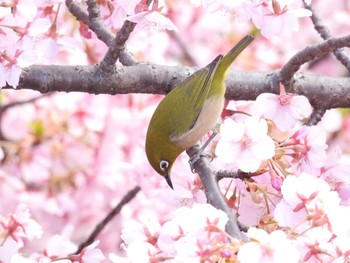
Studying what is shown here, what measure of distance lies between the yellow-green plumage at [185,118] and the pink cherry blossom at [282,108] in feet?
1.76

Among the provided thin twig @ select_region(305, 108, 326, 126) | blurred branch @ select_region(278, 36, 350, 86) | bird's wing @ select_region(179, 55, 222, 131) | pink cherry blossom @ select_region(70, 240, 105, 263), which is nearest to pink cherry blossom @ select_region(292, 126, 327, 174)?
blurred branch @ select_region(278, 36, 350, 86)

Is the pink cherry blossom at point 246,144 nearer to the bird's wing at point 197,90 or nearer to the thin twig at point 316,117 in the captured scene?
the thin twig at point 316,117

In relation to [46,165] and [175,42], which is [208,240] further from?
[175,42]

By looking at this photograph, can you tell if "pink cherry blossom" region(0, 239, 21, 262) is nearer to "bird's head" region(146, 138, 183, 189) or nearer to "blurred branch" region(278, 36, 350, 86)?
"bird's head" region(146, 138, 183, 189)

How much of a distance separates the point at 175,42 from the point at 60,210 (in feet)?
5.49

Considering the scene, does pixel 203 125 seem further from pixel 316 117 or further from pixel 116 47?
pixel 116 47

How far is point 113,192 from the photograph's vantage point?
450 cm

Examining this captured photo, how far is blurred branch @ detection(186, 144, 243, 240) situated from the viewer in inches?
71.3

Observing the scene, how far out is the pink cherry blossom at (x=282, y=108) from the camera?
217cm

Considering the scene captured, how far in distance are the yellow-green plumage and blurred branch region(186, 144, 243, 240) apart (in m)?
0.52

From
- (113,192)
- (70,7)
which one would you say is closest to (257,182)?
(70,7)

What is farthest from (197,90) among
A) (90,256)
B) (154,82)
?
(90,256)

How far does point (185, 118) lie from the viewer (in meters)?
2.91

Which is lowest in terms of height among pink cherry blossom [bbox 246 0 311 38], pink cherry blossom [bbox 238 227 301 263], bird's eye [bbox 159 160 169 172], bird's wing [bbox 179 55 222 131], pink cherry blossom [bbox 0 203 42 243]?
bird's eye [bbox 159 160 169 172]
